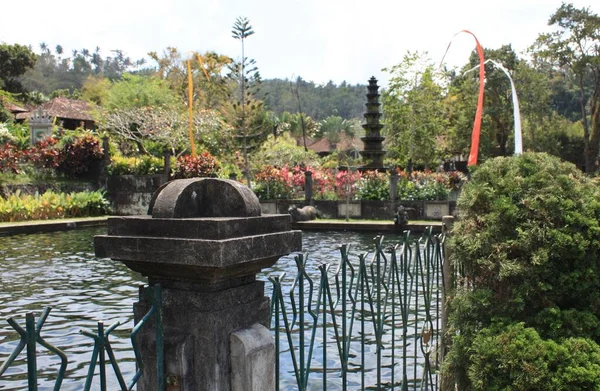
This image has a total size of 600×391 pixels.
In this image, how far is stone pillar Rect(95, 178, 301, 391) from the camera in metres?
2.29

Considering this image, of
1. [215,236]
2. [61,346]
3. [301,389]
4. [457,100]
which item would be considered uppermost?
[457,100]

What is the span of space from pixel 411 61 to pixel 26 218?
25013 mm

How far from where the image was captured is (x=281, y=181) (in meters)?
23.6

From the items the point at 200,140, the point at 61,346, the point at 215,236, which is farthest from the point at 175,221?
the point at 200,140

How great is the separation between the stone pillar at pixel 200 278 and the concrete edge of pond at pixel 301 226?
1469 cm

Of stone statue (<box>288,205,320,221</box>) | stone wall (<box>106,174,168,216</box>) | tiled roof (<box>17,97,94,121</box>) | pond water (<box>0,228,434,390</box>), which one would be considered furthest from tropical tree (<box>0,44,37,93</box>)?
stone statue (<box>288,205,320,221</box>)

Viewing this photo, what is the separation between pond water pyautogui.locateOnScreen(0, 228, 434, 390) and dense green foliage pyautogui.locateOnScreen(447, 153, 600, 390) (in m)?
2.76

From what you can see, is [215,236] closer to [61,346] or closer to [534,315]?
[534,315]

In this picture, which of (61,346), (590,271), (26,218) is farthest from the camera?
(26,218)

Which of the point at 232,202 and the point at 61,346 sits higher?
the point at 232,202

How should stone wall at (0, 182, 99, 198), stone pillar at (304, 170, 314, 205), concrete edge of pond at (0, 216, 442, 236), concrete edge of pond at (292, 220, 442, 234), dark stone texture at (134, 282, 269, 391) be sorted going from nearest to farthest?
dark stone texture at (134, 282, 269, 391), concrete edge of pond at (0, 216, 442, 236), concrete edge of pond at (292, 220, 442, 234), stone pillar at (304, 170, 314, 205), stone wall at (0, 182, 99, 198)

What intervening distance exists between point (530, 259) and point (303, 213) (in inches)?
674

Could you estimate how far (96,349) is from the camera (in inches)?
77.1

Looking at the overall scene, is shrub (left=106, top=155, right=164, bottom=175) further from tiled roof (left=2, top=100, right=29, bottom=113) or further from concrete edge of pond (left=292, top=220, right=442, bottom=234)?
tiled roof (left=2, top=100, right=29, bottom=113)
